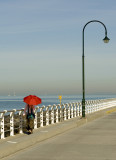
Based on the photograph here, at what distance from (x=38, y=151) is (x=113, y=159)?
2862 mm

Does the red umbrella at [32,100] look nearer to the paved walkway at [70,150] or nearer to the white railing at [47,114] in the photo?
the white railing at [47,114]

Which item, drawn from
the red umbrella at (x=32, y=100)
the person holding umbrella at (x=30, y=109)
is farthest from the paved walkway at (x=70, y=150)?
the red umbrella at (x=32, y=100)

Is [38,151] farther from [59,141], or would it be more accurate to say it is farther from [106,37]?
[106,37]

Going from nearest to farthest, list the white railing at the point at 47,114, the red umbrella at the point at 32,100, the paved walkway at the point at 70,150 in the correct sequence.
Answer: the paved walkway at the point at 70,150 < the red umbrella at the point at 32,100 < the white railing at the point at 47,114

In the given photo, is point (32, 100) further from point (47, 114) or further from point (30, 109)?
point (47, 114)

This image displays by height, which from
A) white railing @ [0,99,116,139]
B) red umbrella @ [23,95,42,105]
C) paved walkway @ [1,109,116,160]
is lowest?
paved walkway @ [1,109,116,160]

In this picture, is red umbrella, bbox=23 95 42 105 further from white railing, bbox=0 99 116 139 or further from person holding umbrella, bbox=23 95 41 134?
white railing, bbox=0 99 116 139

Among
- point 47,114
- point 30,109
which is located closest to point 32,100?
point 30,109

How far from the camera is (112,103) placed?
60.7 m

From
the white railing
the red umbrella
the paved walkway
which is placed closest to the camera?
the paved walkway

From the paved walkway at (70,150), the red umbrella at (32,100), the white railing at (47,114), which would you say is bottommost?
the paved walkway at (70,150)

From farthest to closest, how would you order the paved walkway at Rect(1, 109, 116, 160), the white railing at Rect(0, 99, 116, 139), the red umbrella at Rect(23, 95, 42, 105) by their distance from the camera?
the white railing at Rect(0, 99, 116, 139), the red umbrella at Rect(23, 95, 42, 105), the paved walkway at Rect(1, 109, 116, 160)

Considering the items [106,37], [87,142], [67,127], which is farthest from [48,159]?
[106,37]

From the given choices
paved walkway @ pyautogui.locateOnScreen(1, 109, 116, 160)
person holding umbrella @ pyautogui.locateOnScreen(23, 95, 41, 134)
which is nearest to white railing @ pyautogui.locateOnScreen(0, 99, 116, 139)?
person holding umbrella @ pyautogui.locateOnScreen(23, 95, 41, 134)
